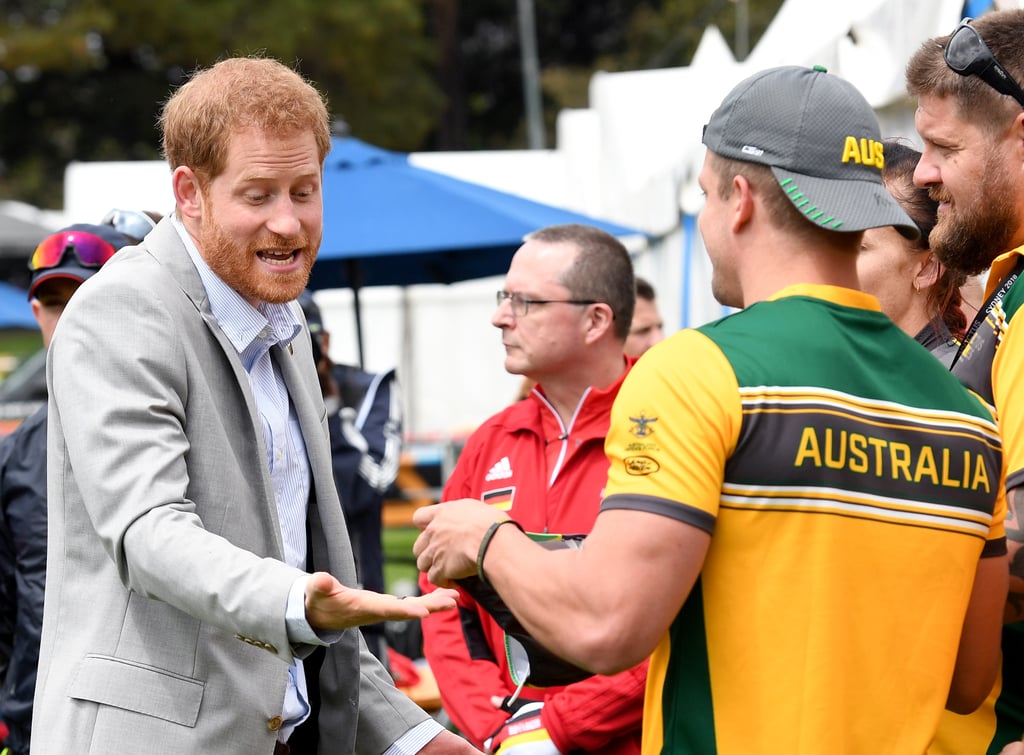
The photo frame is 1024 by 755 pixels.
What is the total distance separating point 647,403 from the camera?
208 centimetres

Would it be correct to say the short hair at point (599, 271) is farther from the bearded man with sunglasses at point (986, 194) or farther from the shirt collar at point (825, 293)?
the shirt collar at point (825, 293)

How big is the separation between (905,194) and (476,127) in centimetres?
3972

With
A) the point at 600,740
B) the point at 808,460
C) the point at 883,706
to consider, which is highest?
the point at 808,460

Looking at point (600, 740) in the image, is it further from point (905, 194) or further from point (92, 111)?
point (92, 111)

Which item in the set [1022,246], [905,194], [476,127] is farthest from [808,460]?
[476,127]

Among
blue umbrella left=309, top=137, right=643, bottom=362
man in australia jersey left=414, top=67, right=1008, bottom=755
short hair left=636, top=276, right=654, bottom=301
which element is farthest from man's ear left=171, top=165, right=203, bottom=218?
blue umbrella left=309, top=137, right=643, bottom=362

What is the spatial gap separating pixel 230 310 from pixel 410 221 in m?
4.76

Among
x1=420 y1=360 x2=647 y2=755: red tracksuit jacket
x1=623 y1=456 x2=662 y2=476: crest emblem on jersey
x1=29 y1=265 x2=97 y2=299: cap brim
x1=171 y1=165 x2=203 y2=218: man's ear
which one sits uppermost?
x1=171 y1=165 x2=203 y2=218: man's ear

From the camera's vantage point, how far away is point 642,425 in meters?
2.07

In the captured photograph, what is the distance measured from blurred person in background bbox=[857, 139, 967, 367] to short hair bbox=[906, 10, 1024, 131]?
732 mm

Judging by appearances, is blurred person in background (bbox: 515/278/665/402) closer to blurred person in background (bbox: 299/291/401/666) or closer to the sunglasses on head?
blurred person in background (bbox: 299/291/401/666)

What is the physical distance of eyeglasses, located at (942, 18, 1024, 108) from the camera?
261 centimetres

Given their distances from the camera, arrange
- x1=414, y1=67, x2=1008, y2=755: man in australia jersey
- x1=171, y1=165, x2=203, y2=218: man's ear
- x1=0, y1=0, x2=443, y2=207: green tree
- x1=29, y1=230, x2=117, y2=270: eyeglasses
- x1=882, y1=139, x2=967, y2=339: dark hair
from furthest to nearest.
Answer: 1. x1=0, y1=0, x2=443, y2=207: green tree
2. x1=29, y1=230, x2=117, y2=270: eyeglasses
3. x1=882, y1=139, x2=967, y2=339: dark hair
4. x1=171, y1=165, x2=203, y2=218: man's ear
5. x1=414, y1=67, x2=1008, y2=755: man in australia jersey

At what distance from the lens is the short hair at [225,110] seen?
2541 mm
